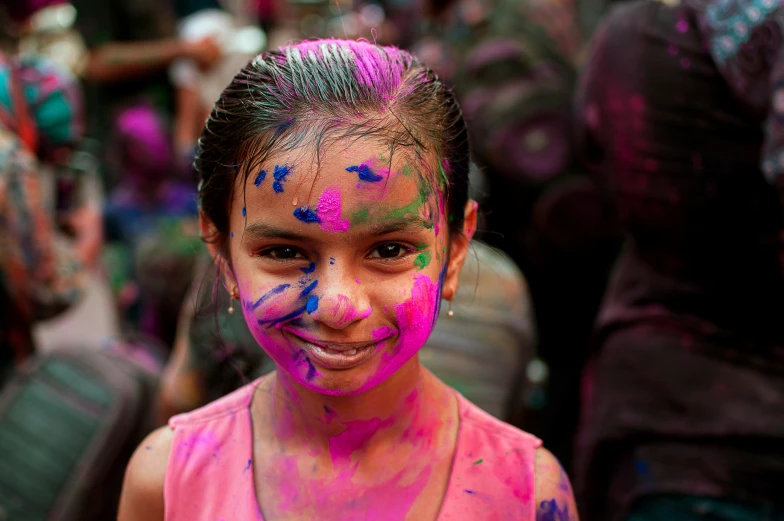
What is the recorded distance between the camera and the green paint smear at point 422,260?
114cm

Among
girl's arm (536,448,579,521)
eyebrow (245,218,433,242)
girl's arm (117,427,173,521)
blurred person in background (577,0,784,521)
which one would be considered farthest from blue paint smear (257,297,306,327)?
blurred person in background (577,0,784,521)

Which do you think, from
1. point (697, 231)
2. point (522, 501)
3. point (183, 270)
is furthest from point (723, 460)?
point (183, 270)

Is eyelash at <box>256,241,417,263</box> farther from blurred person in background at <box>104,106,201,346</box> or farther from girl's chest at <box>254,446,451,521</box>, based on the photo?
blurred person in background at <box>104,106,201,346</box>

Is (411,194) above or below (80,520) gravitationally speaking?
above

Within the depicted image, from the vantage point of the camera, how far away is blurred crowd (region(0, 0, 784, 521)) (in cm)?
169

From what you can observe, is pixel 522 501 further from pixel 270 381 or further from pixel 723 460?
pixel 723 460

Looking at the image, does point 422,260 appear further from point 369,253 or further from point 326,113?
point 326,113

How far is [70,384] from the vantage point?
2432mm

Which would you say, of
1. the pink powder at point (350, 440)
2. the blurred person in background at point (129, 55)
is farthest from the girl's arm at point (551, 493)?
the blurred person in background at point (129, 55)

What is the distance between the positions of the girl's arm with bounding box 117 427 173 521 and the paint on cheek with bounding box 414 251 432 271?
549 millimetres

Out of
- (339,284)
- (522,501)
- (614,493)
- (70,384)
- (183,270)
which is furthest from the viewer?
(183,270)

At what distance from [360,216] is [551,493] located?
1.84 feet

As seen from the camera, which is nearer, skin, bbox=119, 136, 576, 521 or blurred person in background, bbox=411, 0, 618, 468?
skin, bbox=119, 136, 576, 521

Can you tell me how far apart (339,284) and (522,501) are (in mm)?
484
